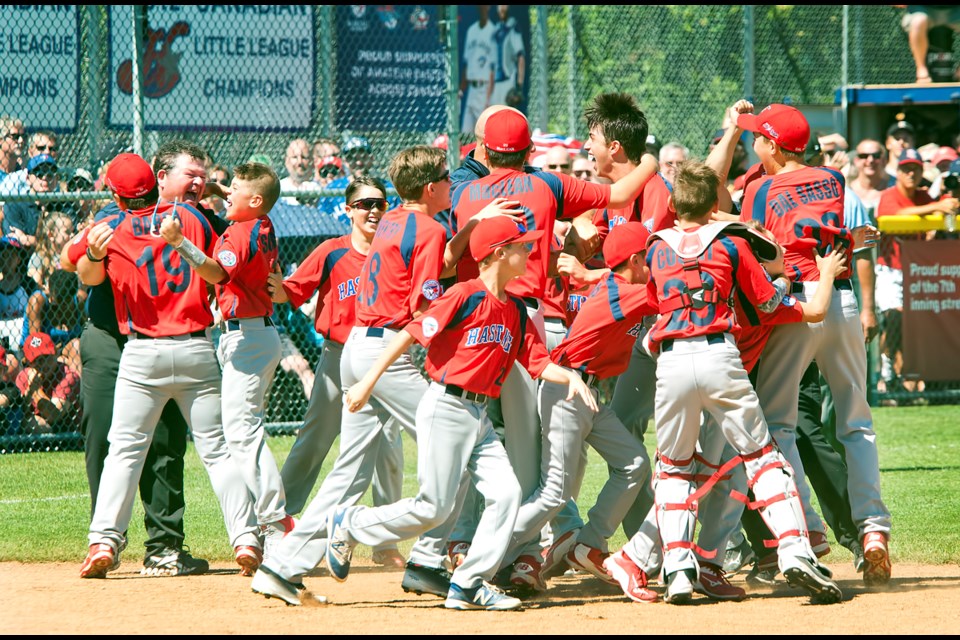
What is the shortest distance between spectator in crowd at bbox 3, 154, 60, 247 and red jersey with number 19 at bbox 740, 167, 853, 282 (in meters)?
6.07

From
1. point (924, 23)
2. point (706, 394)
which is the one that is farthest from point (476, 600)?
point (924, 23)

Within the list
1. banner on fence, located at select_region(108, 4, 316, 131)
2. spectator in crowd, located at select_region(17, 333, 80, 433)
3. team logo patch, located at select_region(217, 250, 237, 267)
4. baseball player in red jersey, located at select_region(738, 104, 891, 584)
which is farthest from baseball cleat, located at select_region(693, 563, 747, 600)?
banner on fence, located at select_region(108, 4, 316, 131)

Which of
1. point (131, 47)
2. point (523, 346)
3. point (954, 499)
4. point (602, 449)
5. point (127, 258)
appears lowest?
point (954, 499)

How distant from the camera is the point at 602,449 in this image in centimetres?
573

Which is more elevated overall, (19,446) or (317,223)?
(317,223)

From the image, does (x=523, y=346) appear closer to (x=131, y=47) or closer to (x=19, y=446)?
(x=19, y=446)

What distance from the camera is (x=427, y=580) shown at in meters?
5.42

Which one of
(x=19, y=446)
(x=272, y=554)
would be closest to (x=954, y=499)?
(x=272, y=554)

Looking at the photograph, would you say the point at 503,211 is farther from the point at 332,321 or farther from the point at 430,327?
the point at 332,321

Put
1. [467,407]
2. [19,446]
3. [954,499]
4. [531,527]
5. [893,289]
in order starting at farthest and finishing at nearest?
[893,289] < [19,446] < [954,499] < [531,527] < [467,407]

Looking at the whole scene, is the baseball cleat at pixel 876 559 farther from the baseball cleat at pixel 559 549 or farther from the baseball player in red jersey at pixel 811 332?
the baseball cleat at pixel 559 549

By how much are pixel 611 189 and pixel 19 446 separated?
5.93m

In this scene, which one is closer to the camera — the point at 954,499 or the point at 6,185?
the point at 954,499

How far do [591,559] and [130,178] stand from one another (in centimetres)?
290
